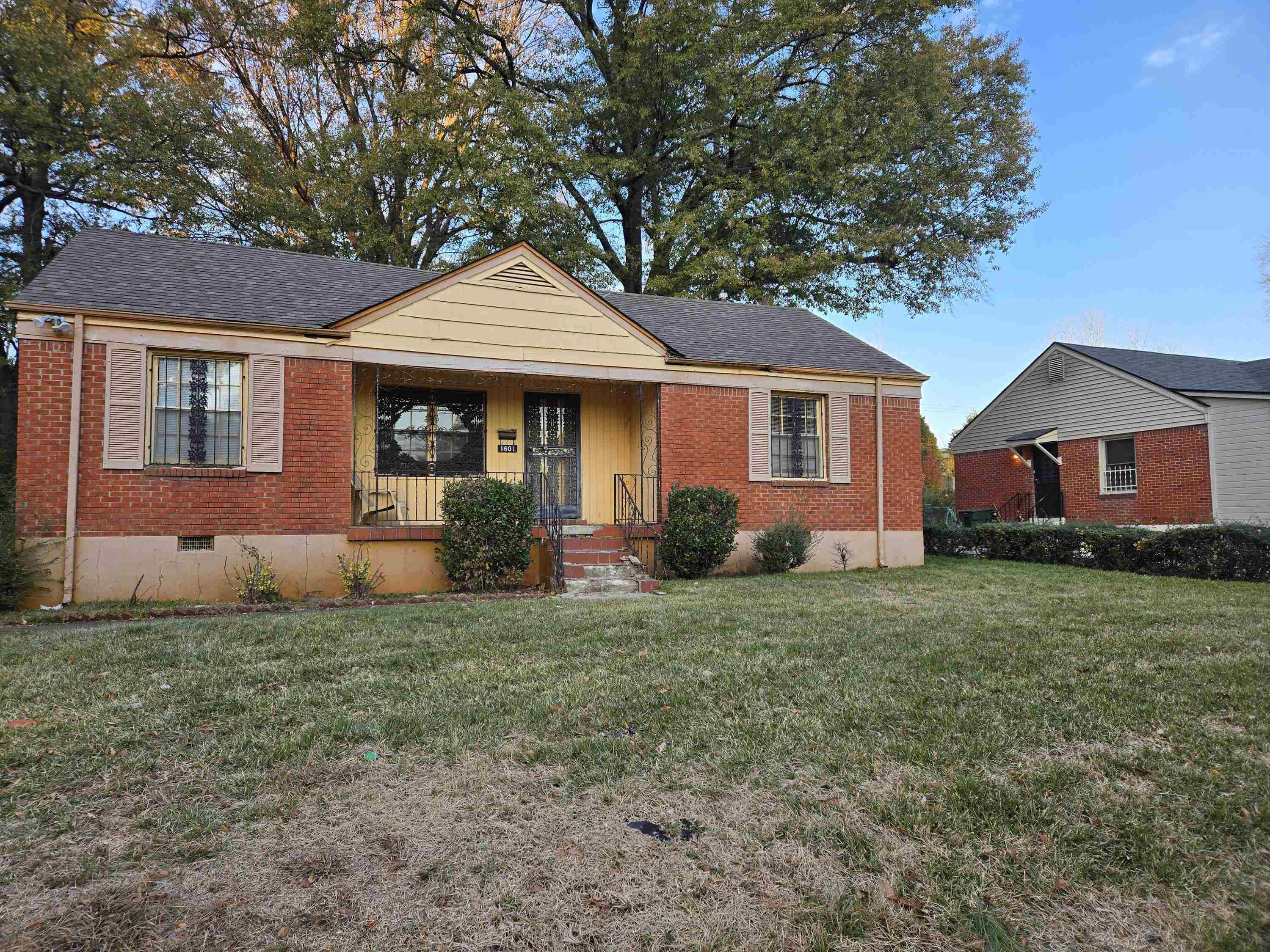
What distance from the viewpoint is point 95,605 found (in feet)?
27.8

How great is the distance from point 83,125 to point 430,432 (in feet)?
40.7

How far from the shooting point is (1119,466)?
1881cm

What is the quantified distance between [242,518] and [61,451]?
222cm

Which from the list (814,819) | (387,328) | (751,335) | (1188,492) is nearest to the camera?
(814,819)

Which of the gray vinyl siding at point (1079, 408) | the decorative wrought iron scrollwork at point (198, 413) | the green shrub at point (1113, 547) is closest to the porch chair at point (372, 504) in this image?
the decorative wrought iron scrollwork at point (198, 413)

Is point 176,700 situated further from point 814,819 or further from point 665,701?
point 814,819

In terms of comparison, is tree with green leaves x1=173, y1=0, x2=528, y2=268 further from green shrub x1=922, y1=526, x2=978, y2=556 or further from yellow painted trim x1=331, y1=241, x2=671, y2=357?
green shrub x1=922, y1=526, x2=978, y2=556

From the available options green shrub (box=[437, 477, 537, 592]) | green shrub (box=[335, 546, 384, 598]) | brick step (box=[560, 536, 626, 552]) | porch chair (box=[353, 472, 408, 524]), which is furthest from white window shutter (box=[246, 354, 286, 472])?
brick step (box=[560, 536, 626, 552])

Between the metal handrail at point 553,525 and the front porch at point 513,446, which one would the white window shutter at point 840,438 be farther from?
the metal handrail at point 553,525

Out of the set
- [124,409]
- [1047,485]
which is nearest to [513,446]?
[124,409]

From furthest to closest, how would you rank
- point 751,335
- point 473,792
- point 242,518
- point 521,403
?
point 751,335, point 521,403, point 242,518, point 473,792

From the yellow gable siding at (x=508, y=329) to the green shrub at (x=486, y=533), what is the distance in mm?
2409

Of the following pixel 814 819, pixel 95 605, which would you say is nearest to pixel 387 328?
pixel 95 605

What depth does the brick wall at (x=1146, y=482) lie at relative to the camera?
54.9 ft
